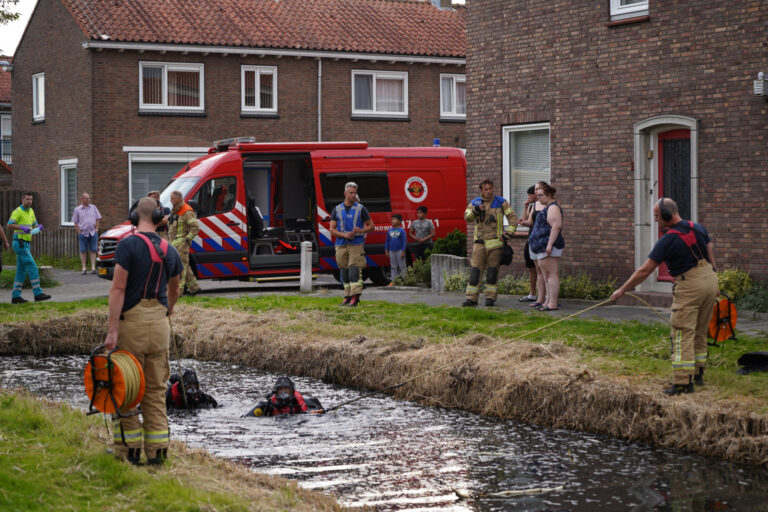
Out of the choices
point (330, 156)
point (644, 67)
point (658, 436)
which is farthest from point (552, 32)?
point (658, 436)

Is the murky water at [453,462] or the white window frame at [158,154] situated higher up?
the white window frame at [158,154]

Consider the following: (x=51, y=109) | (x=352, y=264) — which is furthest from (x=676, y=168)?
(x=51, y=109)

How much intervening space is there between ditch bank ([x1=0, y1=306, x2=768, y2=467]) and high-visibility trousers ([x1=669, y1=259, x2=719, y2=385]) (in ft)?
1.27

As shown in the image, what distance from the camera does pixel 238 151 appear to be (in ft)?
67.4

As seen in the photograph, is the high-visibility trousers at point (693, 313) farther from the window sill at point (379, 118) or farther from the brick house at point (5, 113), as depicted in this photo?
the brick house at point (5, 113)

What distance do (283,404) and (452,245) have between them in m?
10.3

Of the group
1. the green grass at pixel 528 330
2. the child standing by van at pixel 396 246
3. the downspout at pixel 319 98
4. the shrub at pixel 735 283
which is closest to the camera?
the green grass at pixel 528 330

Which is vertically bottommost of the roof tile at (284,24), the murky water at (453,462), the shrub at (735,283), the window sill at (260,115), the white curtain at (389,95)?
the murky water at (453,462)

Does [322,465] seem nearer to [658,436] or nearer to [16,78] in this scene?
[658,436]

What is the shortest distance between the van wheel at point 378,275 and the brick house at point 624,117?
134 inches

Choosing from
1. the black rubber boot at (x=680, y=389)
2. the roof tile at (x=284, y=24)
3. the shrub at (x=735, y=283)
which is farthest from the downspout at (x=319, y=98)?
the black rubber boot at (x=680, y=389)

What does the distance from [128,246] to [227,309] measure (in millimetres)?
9106

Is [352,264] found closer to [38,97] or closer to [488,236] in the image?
[488,236]

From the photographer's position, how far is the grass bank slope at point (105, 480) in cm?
605
